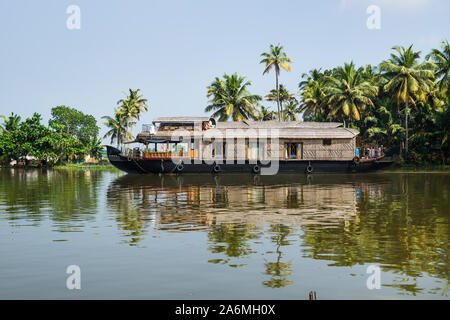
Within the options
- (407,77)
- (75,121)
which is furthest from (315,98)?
(75,121)

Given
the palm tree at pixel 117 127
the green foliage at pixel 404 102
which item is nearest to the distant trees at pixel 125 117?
the palm tree at pixel 117 127

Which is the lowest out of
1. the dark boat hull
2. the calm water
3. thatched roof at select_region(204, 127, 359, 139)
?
the calm water

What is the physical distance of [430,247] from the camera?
285 inches

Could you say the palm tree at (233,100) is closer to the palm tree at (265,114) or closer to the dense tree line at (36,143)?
the palm tree at (265,114)

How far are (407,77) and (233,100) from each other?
18.3 m

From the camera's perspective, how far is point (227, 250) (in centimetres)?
717

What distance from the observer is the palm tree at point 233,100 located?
4866cm

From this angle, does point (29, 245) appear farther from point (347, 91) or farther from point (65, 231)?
point (347, 91)

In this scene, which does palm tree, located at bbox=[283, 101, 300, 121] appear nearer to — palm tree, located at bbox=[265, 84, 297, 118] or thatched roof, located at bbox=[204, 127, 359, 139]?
palm tree, located at bbox=[265, 84, 297, 118]

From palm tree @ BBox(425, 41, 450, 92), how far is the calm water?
101ft

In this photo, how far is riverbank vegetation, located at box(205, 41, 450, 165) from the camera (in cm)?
4059

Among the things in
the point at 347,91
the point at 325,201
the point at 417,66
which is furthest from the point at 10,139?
the point at 325,201

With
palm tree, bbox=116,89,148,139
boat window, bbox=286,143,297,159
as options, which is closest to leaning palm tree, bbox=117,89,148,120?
palm tree, bbox=116,89,148,139
